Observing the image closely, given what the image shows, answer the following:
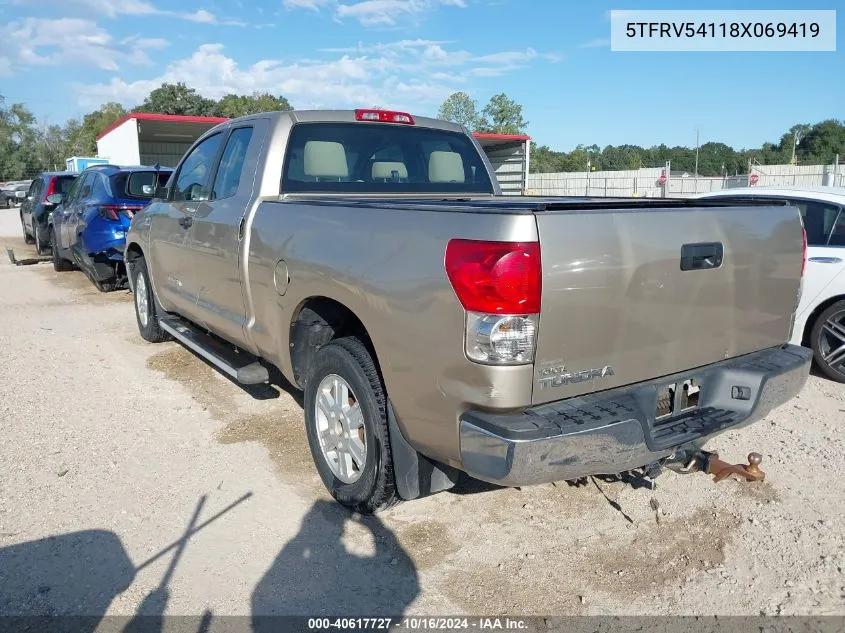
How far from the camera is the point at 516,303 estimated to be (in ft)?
7.82

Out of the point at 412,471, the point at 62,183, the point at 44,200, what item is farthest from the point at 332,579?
the point at 62,183

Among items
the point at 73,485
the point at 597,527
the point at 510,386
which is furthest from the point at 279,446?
the point at 510,386

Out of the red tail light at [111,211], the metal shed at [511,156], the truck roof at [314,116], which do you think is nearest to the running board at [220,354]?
the truck roof at [314,116]

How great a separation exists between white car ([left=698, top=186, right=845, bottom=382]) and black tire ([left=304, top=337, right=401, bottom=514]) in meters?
4.05

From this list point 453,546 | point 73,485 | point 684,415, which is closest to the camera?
point 684,415

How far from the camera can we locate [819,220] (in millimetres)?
5867

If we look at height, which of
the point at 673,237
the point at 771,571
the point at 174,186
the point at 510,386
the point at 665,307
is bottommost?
the point at 771,571

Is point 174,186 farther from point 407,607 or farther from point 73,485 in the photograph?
point 407,607

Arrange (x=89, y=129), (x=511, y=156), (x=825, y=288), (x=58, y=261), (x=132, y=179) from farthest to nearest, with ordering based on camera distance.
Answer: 1. (x=89, y=129)
2. (x=511, y=156)
3. (x=58, y=261)
4. (x=132, y=179)
5. (x=825, y=288)

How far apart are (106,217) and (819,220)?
837cm

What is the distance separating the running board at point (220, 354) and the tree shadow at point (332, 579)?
1151mm

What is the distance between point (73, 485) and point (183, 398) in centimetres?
151

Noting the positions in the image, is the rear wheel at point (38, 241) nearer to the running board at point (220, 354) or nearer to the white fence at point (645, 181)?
the running board at point (220, 354)

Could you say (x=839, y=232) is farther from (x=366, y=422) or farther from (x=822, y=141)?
(x=822, y=141)
